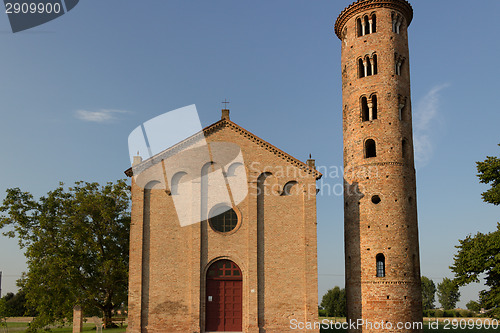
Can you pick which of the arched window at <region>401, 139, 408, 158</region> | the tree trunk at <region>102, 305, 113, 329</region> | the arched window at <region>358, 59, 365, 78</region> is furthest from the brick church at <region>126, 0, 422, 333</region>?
the tree trunk at <region>102, 305, 113, 329</region>

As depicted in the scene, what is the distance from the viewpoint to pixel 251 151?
2586 centimetres

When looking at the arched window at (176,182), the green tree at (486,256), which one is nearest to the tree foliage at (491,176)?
Answer: the green tree at (486,256)

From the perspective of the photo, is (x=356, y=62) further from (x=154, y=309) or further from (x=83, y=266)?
(x=83, y=266)

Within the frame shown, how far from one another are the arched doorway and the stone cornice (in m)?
17.3

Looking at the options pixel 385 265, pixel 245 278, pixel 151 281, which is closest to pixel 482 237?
pixel 385 265

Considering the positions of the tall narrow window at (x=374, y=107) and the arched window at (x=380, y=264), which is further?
the tall narrow window at (x=374, y=107)

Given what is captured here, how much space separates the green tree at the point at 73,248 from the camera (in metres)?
27.6

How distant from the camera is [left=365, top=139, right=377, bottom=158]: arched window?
27.4 m

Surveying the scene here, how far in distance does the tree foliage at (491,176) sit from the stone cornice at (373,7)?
1083cm

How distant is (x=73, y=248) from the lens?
2947cm

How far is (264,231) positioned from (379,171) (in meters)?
7.62

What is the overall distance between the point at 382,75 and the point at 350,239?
10047 millimetres

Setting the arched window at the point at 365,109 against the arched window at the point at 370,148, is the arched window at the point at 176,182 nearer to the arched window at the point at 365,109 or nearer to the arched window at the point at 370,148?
the arched window at the point at 370,148

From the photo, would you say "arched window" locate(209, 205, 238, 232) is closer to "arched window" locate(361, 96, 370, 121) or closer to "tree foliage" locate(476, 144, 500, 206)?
"arched window" locate(361, 96, 370, 121)
